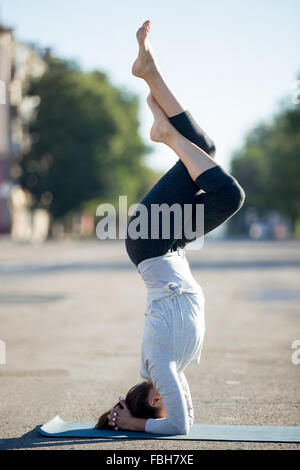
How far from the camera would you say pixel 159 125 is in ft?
16.2

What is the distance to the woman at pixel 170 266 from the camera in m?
4.84

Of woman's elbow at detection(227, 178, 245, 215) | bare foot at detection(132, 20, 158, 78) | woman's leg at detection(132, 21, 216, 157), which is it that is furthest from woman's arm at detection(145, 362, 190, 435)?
bare foot at detection(132, 20, 158, 78)

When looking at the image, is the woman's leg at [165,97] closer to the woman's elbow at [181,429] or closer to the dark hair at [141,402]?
the dark hair at [141,402]

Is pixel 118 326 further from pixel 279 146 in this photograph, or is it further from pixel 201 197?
pixel 279 146

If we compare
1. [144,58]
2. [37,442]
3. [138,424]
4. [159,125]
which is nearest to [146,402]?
[138,424]

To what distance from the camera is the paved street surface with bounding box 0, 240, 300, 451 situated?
5.57 metres

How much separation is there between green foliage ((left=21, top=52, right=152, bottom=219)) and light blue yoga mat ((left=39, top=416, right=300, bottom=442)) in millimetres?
58657

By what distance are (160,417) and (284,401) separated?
1.52 m

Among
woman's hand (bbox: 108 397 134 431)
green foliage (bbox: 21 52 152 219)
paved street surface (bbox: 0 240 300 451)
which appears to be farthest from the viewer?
green foliage (bbox: 21 52 152 219)

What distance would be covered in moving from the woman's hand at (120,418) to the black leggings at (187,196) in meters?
0.84

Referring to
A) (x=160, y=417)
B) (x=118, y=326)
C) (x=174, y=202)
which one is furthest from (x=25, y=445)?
(x=118, y=326)

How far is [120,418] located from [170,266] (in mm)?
892

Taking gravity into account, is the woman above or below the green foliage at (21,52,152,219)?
below

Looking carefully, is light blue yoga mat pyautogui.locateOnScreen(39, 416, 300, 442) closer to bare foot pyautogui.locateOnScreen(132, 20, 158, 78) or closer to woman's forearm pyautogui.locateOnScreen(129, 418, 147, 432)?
woman's forearm pyautogui.locateOnScreen(129, 418, 147, 432)
